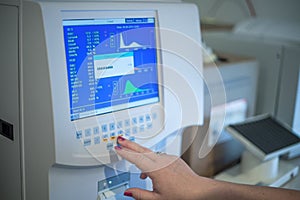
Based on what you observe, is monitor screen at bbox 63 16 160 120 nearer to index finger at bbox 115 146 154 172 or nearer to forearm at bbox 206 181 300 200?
index finger at bbox 115 146 154 172

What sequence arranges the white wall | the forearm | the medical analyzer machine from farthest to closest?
the white wall < the forearm < the medical analyzer machine

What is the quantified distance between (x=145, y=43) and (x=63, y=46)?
0.48 feet

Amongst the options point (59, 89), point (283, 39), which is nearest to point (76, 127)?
point (59, 89)

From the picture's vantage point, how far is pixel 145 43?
0.58m

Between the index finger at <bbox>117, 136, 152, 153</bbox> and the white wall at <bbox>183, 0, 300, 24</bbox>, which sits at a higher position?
the white wall at <bbox>183, 0, 300, 24</bbox>

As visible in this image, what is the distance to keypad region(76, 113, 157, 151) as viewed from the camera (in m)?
0.52

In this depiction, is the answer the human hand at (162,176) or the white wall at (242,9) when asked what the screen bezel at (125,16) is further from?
the white wall at (242,9)

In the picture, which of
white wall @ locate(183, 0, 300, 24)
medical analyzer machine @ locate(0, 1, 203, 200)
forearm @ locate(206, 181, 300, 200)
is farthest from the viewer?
white wall @ locate(183, 0, 300, 24)

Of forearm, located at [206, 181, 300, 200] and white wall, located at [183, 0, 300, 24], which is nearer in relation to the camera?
forearm, located at [206, 181, 300, 200]

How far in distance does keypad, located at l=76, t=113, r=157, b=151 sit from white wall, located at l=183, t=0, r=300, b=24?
1.01 metres

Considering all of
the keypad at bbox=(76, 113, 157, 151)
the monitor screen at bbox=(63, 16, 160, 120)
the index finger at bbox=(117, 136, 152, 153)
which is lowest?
the index finger at bbox=(117, 136, 152, 153)

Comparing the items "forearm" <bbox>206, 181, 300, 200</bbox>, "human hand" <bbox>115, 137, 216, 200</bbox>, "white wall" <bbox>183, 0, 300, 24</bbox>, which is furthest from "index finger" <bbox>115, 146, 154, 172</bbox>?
"white wall" <bbox>183, 0, 300, 24</bbox>

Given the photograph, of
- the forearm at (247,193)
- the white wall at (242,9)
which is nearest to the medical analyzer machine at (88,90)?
the forearm at (247,193)

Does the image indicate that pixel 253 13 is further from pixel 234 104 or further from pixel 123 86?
pixel 123 86
